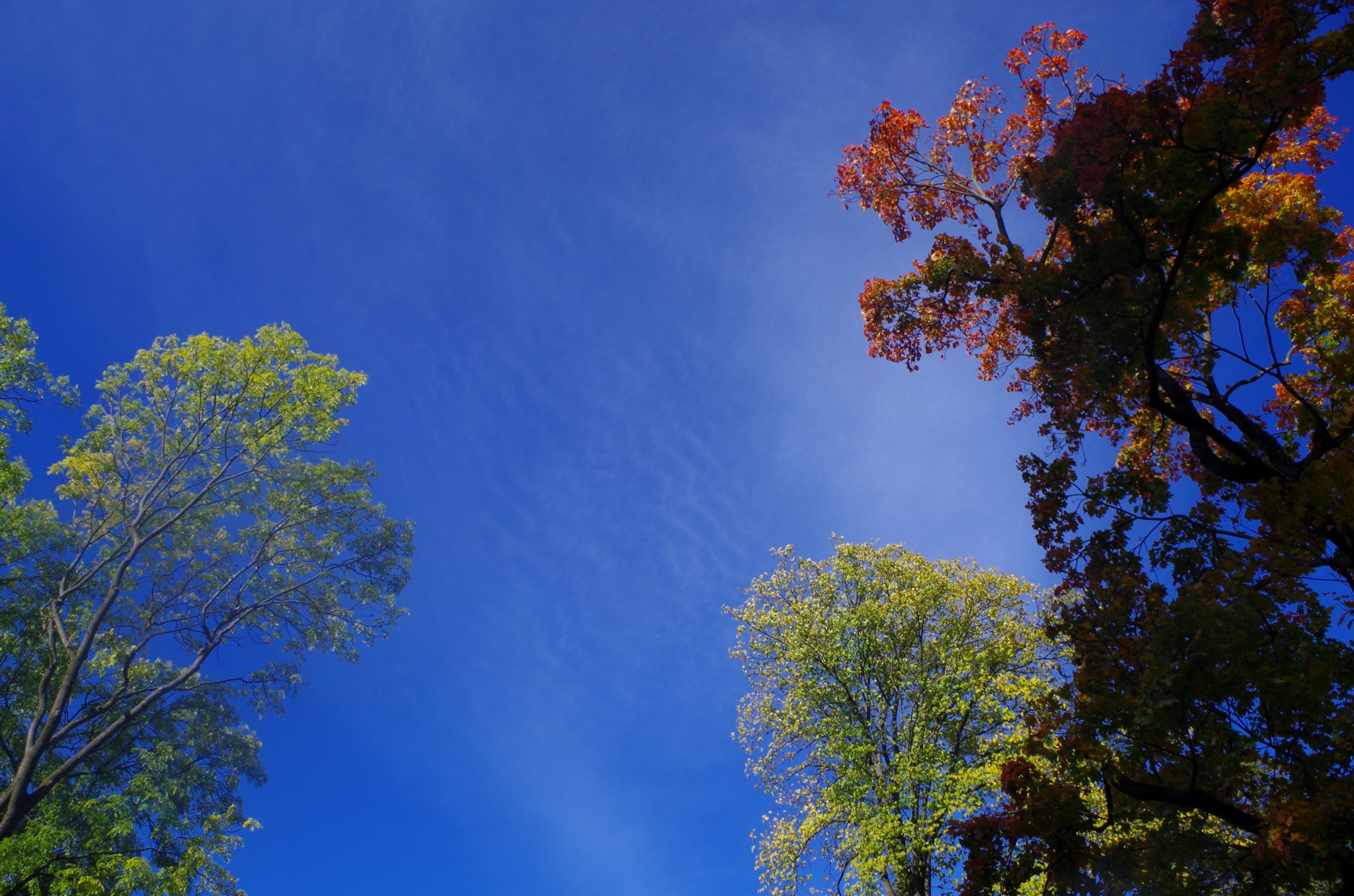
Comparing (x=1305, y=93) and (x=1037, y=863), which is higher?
(x=1305, y=93)

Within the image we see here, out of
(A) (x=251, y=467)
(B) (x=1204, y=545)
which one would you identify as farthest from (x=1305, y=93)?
(A) (x=251, y=467)

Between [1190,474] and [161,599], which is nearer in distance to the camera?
[1190,474]

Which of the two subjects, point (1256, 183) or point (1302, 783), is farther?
point (1256, 183)

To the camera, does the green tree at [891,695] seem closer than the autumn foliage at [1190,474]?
No

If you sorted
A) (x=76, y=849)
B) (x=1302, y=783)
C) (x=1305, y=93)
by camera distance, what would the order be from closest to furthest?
(x=1302, y=783), (x=1305, y=93), (x=76, y=849)

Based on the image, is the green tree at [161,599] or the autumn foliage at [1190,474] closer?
the autumn foliage at [1190,474]

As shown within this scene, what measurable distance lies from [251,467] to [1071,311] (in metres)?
21.6

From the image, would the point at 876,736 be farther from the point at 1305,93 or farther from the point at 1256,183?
the point at 1305,93

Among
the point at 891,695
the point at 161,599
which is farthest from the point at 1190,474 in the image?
the point at 161,599

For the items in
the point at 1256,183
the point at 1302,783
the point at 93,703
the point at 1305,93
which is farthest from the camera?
the point at 93,703

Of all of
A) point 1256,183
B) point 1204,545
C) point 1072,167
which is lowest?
point 1204,545

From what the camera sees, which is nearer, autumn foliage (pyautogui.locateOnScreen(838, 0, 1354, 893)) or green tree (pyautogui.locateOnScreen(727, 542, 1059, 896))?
autumn foliage (pyautogui.locateOnScreen(838, 0, 1354, 893))

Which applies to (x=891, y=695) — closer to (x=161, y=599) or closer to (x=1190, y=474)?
A: (x=1190, y=474)

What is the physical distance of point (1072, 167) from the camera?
932 centimetres
